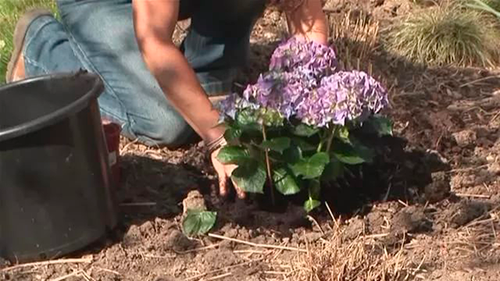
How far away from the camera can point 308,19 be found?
3684 millimetres

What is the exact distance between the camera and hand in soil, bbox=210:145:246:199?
3.38 meters

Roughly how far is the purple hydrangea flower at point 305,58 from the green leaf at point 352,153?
22 centimetres

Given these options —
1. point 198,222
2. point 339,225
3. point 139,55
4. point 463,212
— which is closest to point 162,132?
point 139,55

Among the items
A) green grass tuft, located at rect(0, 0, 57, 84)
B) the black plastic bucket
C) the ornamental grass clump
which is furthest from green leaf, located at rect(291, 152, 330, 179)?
green grass tuft, located at rect(0, 0, 57, 84)

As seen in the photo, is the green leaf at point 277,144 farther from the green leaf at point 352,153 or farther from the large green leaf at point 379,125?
the large green leaf at point 379,125

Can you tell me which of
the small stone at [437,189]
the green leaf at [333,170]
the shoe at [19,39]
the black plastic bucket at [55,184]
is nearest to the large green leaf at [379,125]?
the green leaf at [333,170]

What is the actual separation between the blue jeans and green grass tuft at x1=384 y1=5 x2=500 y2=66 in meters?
0.86

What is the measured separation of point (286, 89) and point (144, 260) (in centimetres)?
62

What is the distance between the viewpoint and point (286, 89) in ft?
10.2

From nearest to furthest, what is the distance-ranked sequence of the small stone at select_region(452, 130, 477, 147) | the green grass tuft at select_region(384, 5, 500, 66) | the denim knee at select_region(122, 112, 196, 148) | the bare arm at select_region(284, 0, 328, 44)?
the bare arm at select_region(284, 0, 328, 44) < the small stone at select_region(452, 130, 477, 147) < the denim knee at select_region(122, 112, 196, 148) < the green grass tuft at select_region(384, 5, 500, 66)

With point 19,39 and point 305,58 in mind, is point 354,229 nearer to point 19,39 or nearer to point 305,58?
point 305,58

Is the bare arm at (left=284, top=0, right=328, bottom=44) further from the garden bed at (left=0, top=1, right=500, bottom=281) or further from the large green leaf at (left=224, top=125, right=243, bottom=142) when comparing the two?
the large green leaf at (left=224, top=125, right=243, bottom=142)

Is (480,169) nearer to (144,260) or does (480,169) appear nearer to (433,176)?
(433,176)

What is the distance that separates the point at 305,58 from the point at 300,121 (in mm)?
177
